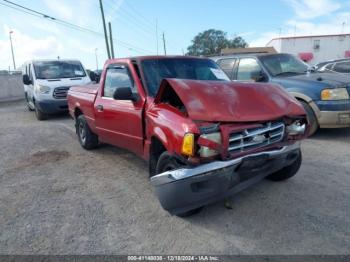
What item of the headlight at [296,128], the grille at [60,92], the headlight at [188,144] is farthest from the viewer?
the grille at [60,92]

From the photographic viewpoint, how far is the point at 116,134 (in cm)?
467

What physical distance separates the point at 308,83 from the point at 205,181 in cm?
431

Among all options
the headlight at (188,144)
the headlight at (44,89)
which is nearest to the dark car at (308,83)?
the headlight at (188,144)

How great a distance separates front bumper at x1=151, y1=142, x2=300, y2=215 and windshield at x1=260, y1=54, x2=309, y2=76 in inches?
→ 169

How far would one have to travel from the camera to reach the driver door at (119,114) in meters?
4.04

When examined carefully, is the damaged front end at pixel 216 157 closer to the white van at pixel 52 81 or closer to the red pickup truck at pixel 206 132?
the red pickup truck at pixel 206 132

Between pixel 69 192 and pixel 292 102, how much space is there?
3.14 metres

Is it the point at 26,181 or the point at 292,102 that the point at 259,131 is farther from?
the point at 26,181

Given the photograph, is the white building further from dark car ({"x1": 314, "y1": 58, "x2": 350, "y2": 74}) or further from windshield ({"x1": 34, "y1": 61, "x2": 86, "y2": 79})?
windshield ({"x1": 34, "y1": 61, "x2": 86, "y2": 79})

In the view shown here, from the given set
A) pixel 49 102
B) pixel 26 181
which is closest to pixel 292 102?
pixel 26 181

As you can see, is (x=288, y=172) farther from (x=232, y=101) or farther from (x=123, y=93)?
(x=123, y=93)

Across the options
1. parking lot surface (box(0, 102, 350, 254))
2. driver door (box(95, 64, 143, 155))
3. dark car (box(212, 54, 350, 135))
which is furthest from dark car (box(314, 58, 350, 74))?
driver door (box(95, 64, 143, 155))

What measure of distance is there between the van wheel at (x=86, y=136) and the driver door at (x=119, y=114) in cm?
78

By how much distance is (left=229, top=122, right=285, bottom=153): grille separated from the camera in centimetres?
294
